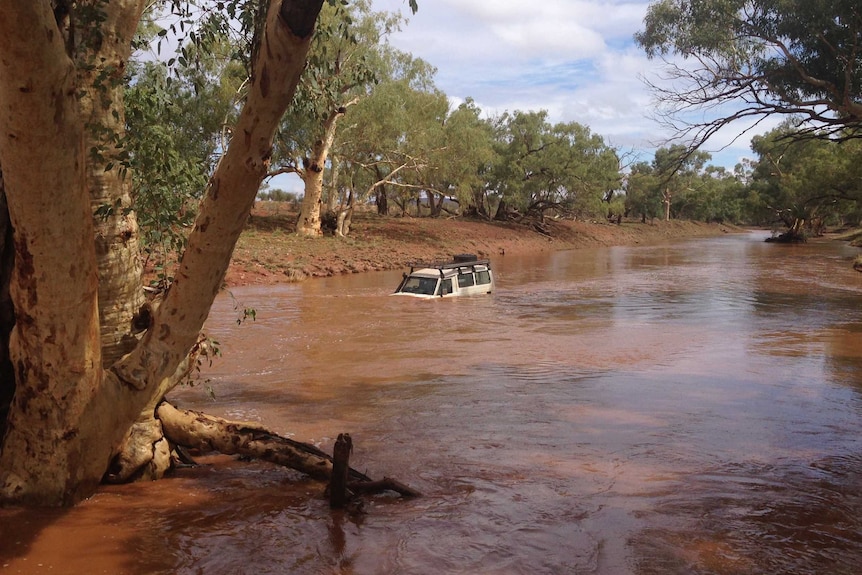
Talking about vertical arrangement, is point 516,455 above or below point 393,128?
below

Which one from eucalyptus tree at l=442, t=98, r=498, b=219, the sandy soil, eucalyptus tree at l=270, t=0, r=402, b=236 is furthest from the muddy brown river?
Answer: eucalyptus tree at l=442, t=98, r=498, b=219

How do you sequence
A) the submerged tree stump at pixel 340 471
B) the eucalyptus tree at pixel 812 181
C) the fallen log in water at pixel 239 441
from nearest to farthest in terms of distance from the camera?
the submerged tree stump at pixel 340 471 → the fallen log in water at pixel 239 441 → the eucalyptus tree at pixel 812 181

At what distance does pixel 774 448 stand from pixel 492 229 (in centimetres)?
4078

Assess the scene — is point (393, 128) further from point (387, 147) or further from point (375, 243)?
point (375, 243)

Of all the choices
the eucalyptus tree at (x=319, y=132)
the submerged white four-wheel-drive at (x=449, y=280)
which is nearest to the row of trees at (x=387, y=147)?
the eucalyptus tree at (x=319, y=132)

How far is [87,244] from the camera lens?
476 cm

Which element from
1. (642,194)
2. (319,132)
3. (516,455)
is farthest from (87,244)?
(642,194)

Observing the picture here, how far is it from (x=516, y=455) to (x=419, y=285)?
13.2 m

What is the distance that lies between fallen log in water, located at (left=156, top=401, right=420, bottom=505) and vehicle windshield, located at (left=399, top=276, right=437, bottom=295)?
14.0m

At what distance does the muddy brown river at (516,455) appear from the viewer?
507 centimetres

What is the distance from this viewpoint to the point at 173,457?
6508 millimetres

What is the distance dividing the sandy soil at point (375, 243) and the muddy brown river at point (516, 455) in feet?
29.9

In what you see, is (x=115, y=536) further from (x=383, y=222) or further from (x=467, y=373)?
(x=383, y=222)

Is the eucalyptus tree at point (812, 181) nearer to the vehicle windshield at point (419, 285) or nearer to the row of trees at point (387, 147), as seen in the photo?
the row of trees at point (387, 147)
